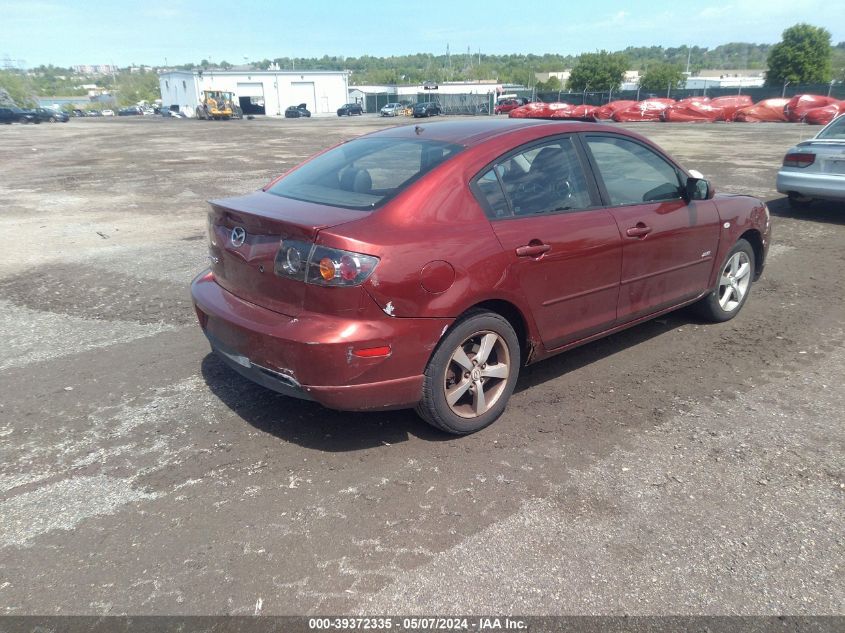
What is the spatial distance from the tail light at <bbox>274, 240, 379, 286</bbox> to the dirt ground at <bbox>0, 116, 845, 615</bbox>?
100cm

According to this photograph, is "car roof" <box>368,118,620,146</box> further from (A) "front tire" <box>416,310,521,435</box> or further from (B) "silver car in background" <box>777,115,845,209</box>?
(B) "silver car in background" <box>777,115,845,209</box>

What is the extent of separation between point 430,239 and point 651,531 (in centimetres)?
171

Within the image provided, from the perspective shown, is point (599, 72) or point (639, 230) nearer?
point (639, 230)

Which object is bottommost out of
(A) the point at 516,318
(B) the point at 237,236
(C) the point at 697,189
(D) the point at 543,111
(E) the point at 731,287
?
(E) the point at 731,287

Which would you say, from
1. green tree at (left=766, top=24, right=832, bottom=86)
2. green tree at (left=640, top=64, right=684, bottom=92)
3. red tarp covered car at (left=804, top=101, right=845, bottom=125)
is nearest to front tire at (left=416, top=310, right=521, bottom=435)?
red tarp covered car at (left=804, top=101, right=845, bottom=125)

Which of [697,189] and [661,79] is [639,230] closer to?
[697,189]

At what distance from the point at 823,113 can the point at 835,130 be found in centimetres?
2757

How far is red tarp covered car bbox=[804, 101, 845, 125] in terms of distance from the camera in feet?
103

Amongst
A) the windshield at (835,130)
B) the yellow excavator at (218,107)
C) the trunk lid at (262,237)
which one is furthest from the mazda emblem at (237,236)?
the yellow excavator at (218,107)

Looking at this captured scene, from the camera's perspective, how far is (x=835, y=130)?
9.30 metres

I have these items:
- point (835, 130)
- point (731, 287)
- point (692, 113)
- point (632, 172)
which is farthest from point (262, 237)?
point (692, 113)

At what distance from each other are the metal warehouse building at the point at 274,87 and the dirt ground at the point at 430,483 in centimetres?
8248

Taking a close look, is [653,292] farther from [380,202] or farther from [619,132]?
[380,202]

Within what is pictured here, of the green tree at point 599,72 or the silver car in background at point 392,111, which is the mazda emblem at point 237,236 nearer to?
the silver car in background at point 392,111
